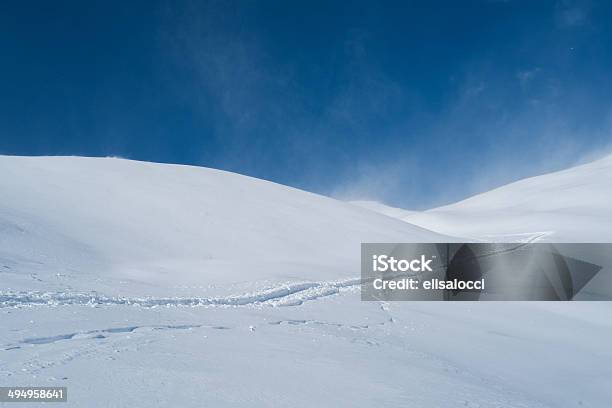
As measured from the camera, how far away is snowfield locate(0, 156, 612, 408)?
467cm

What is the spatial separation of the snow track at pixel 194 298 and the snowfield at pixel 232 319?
0.15 ft

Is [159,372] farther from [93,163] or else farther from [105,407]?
[93,163]

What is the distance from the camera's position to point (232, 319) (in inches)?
294

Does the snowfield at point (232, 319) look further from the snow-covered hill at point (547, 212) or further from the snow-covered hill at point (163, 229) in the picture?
the snow-covered hill at point (547, 212)

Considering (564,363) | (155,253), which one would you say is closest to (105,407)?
(564,363)

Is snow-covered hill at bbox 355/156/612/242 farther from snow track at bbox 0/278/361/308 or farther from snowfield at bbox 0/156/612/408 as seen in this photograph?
snow track at bbox 0/278/361/308

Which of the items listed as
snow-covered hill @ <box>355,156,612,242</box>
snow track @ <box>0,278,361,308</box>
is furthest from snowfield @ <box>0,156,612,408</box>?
snow-covered hill @ <box>355,156,612,242</box>

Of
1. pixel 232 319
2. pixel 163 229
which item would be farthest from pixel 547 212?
pixel 232 319

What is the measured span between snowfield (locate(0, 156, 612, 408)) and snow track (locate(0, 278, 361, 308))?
0.15 ft

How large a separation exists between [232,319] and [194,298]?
1.67m

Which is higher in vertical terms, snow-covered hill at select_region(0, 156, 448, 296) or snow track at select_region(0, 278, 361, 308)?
snow-covered hill at select_region(0, 156, 448, 296)

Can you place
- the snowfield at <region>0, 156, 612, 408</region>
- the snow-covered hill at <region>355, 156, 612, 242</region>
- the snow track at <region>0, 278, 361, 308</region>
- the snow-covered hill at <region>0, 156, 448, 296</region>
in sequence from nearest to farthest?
the snowfield at <region>0, 156, 612, 408</region>, the snow track at <region>0, 278, 361, 308</region>, the snow-covered hill at <region>0, 156, 448, 296</region>, the snow-covered hill at <region>355, 156, 612, 242</region>

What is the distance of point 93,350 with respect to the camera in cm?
514

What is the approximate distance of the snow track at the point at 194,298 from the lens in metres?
A: 7.15
